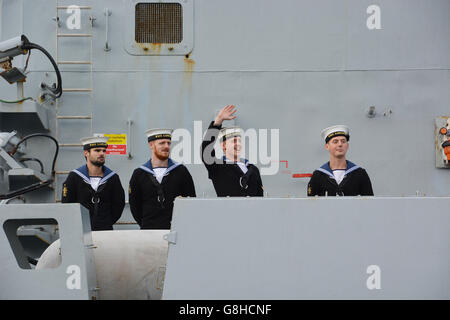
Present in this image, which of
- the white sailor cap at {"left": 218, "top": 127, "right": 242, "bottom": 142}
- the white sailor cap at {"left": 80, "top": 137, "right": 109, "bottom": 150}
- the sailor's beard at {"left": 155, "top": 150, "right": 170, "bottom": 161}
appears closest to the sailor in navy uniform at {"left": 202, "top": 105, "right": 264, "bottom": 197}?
the white sailor cap at {"left": 218, "top": 127, "right": 242, "bottom": 142}

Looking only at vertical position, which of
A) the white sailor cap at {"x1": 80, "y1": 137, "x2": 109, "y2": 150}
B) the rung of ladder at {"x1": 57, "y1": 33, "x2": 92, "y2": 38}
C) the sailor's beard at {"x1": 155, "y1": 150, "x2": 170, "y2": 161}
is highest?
the rung of ladder at {"x1": 57, "y1": 33, "x2": 92, "y2": 38}

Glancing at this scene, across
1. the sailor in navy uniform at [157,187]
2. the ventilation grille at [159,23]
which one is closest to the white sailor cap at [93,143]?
the sailor in navy uniform at [157,187]

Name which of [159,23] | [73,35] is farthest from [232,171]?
[73,35]

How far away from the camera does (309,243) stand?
9.08 feet

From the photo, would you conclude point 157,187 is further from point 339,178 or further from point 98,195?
point 339,178

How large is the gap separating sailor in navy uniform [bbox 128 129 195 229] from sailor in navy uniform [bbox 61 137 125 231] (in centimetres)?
22

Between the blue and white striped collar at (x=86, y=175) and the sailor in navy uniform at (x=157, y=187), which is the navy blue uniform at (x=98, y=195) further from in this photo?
the sailor in navy uniform at (x=157, y=187)

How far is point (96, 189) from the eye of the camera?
15.5 feet

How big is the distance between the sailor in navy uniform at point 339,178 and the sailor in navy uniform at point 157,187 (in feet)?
3.12

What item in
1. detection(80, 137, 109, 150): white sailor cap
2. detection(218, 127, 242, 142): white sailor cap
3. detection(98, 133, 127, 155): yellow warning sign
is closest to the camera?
detection(218, 127, 242, 142): white sailor cap

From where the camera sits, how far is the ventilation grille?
598 centimetres

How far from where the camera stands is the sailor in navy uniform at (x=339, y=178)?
14.0 ft

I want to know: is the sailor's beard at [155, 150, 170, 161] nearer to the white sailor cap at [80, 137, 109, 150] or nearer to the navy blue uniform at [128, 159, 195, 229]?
the navy blue uniform at [128, 159, 195, 229]

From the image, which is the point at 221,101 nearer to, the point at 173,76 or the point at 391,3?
the point at 173,76
